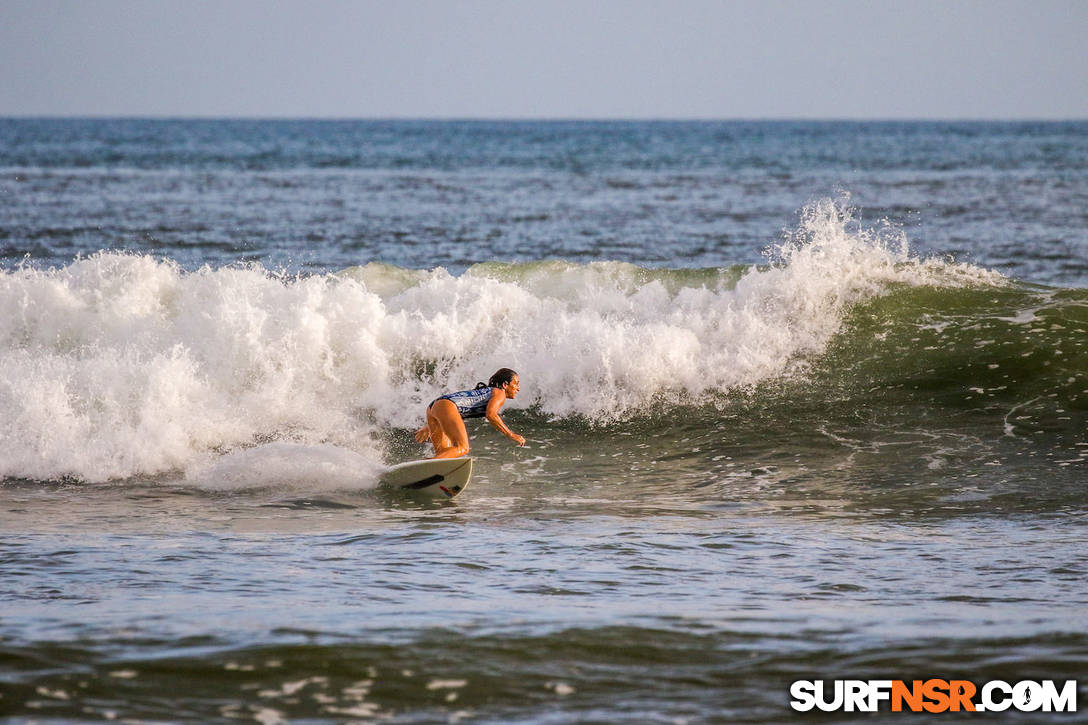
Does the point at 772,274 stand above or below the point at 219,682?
above

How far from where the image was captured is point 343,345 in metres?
13.3

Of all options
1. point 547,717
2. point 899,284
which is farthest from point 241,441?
point 899,284

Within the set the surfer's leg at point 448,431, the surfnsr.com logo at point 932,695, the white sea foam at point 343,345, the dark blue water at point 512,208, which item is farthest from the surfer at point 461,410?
the dark blue water at point 512,208

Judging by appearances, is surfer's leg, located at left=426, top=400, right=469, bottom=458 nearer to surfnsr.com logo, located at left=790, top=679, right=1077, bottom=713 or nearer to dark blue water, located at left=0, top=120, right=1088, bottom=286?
surfnsr.com logo, located at left=790, top=679, right=1077, bottom=713

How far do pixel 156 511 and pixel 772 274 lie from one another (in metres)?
7.77

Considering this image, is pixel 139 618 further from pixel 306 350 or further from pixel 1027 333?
pixel 1027 333

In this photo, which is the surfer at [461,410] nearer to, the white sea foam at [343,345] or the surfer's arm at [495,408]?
the surfer's arm at [495,408]

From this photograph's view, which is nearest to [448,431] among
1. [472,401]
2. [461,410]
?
[461,410]

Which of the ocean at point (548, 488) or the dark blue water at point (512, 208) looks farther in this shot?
the dark blue water at point (512, 208)

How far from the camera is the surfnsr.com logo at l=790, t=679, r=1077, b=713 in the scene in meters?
5.18

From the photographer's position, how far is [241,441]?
38.1 feet

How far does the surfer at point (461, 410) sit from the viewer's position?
32.9ft

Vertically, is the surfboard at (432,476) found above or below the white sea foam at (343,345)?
below

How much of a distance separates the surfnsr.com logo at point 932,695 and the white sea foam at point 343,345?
21.8 feet
